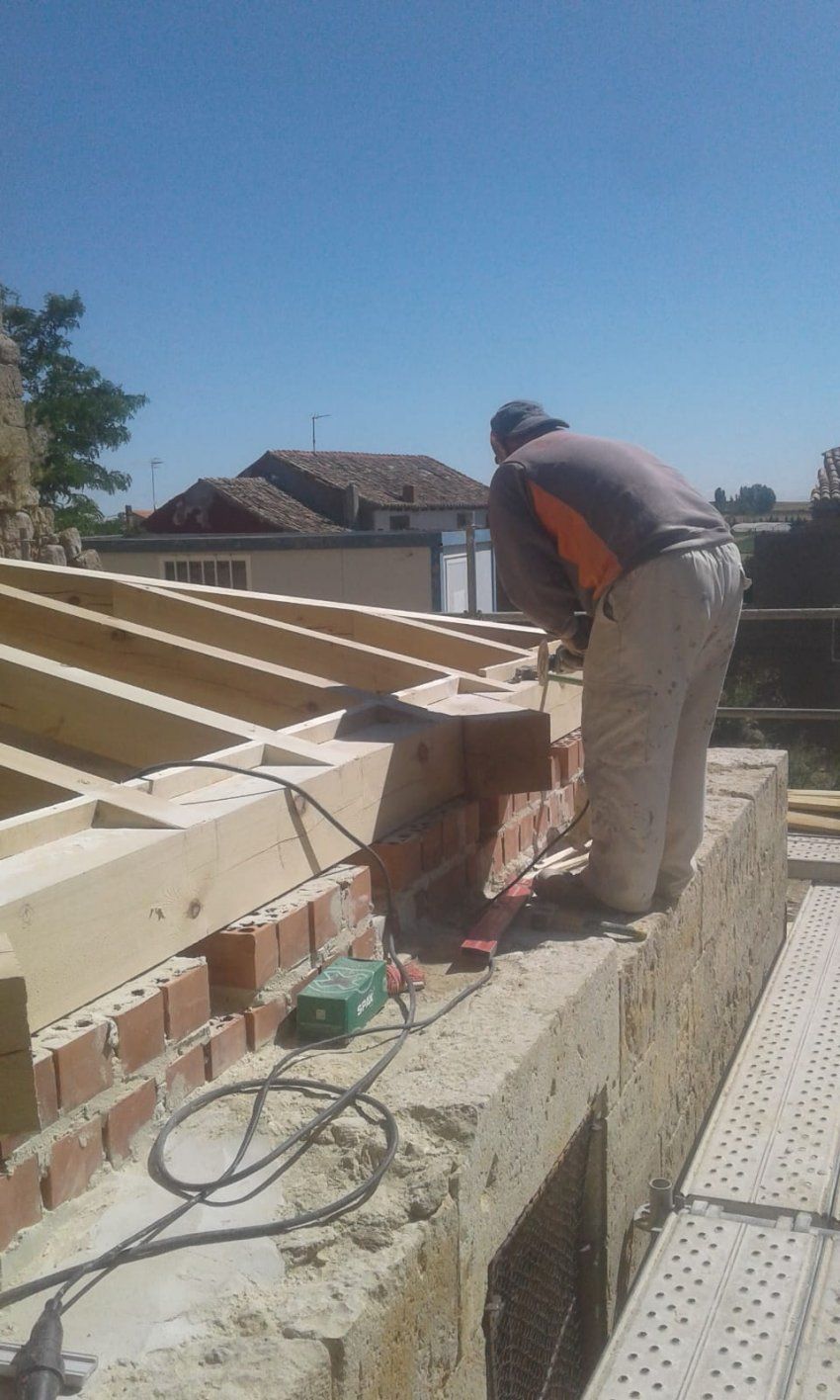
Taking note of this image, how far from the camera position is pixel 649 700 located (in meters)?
2.97

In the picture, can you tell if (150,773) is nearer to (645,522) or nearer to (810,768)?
(645,522)

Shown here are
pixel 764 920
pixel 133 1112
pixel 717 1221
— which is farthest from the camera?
pixel 764 920

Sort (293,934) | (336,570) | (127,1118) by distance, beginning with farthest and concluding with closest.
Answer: (336,570) < (293,934) < (127,1118)

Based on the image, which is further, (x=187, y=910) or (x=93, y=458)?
(x=93, y=458)

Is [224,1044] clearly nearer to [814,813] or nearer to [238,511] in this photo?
[814,813]

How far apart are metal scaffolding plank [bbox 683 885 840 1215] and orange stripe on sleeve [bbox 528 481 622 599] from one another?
1.60m

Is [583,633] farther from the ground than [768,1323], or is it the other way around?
[583,633]

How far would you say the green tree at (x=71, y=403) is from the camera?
116 ft

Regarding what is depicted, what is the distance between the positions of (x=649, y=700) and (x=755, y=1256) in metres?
1.32

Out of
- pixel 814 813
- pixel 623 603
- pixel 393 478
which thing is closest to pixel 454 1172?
pixel 623 603

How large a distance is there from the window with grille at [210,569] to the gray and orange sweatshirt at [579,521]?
16082 millimetres

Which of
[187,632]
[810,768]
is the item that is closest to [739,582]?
[187,632]

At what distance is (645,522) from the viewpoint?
114 inches

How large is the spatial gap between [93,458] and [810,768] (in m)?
27.9
